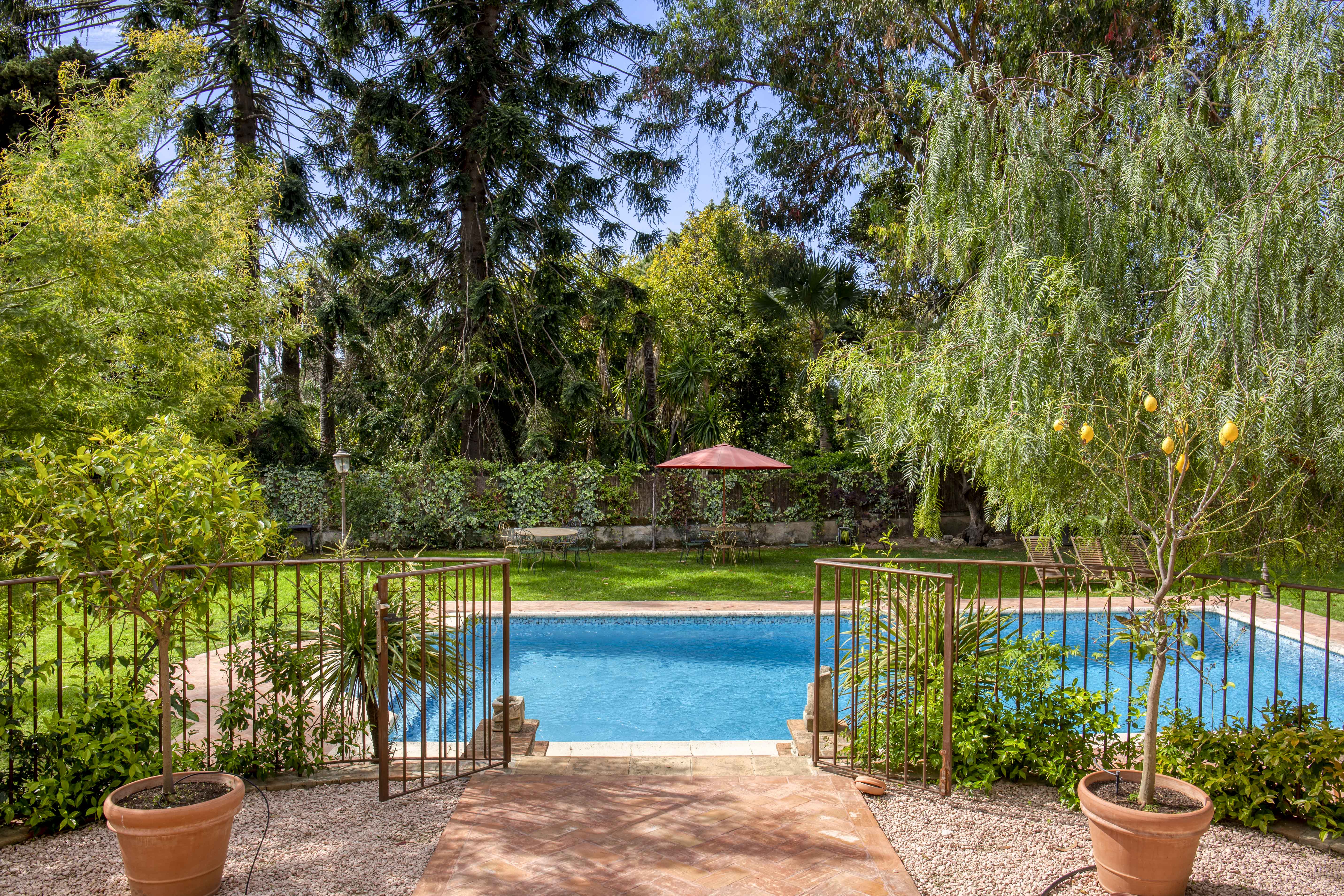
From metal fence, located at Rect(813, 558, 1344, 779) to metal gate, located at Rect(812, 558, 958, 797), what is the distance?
2 cm

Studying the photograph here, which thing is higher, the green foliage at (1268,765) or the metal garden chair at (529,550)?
the green foliage at (1268,765)

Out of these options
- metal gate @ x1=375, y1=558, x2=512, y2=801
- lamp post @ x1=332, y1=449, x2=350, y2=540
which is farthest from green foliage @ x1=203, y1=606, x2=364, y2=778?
lamp post @ x1=332, y1=449, x2=350, y2=540

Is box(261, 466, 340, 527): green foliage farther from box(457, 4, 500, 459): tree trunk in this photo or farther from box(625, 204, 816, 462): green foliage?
box(625, 204, 816, 462): green foliage

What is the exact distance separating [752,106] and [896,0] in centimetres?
416

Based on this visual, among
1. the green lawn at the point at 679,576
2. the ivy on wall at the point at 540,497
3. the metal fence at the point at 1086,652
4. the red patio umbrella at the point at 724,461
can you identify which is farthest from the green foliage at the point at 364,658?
the ivy on wall at the point at 540,497

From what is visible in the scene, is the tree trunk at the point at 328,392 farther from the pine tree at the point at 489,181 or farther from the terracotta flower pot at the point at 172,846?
the terracotta flower pot at the point at 172,846

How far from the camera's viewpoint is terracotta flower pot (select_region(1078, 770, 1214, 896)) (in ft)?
10.8

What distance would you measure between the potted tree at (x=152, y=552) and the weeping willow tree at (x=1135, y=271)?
4382mm

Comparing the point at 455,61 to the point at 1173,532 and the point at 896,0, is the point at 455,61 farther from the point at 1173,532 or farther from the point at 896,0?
the point at 1173,532

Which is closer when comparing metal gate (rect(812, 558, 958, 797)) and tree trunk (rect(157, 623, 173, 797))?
tree trunk (rect(157, 623, 173, 797))

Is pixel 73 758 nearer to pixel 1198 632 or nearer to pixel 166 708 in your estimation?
pixel 166 708

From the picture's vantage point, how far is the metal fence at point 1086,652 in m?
4.18

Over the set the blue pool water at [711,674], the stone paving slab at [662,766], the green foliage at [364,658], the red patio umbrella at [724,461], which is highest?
the red patio umbrella at [724,461]

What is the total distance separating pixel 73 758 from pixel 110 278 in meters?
4.03
